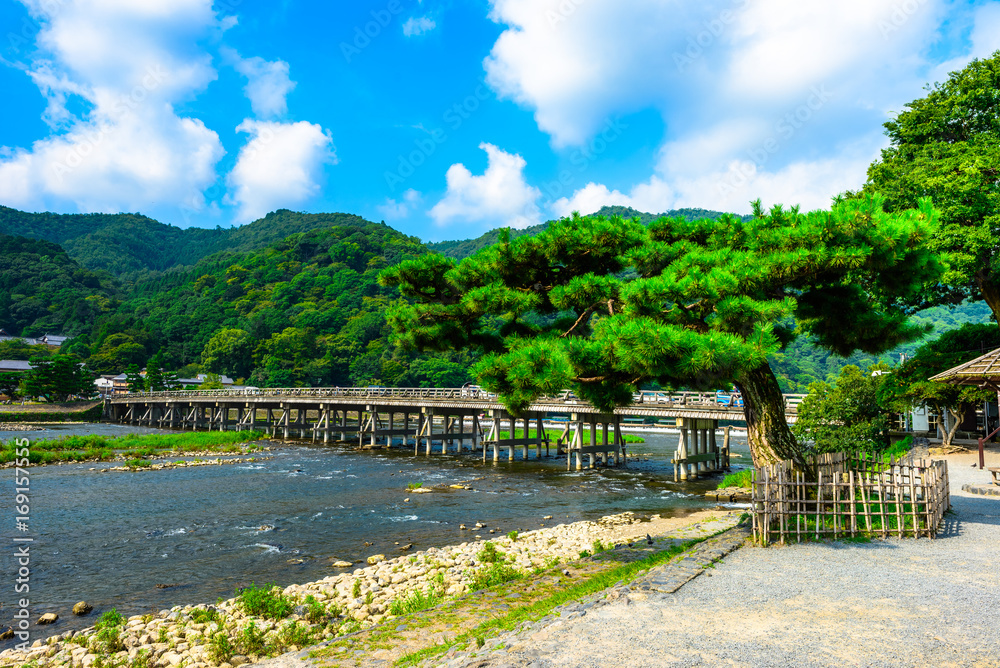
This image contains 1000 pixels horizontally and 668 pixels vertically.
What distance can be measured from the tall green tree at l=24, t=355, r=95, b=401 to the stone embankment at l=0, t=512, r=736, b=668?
7457cm

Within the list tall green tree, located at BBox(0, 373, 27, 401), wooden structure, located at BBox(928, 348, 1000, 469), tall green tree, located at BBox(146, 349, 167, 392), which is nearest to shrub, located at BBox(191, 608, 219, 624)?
wooden structure, located at BBox(928, 348, 1000, 469)

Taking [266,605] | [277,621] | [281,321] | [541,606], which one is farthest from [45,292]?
[541,606]

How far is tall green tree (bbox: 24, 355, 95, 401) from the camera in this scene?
67.4 m

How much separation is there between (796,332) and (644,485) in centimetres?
1338

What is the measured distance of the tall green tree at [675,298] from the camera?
8797mm

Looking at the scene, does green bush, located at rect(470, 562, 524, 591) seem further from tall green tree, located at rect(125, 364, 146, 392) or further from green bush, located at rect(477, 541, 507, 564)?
tall green tree, located at rect(125, 364, 146, 392)

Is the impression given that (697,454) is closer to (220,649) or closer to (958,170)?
(958,170)

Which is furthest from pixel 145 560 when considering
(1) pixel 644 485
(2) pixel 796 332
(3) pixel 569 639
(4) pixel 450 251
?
(4) pixel 450 251

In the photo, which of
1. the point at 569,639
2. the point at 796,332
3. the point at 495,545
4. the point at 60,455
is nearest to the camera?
the point at 569,639

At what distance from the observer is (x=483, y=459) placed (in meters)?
33.8

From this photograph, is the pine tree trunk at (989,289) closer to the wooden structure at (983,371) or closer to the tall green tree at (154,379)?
the wooden structure at (983,371)

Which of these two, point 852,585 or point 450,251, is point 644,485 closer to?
point 852,585

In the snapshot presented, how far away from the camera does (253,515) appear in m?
17.3

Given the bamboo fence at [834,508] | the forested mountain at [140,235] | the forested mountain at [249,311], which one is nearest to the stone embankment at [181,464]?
the bamboo fence at [834,508]
